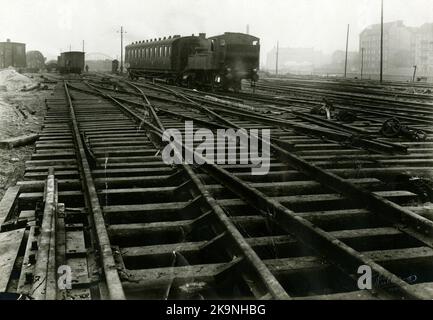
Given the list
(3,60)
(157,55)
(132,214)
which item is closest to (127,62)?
(157,55)

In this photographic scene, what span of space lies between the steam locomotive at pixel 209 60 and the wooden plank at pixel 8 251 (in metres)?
18.2

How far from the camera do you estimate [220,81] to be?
70.7 feet

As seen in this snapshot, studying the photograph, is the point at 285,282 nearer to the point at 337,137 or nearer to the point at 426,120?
the point at 337,137

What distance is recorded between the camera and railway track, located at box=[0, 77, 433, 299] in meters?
2.93

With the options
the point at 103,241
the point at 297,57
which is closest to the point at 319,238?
the point at 103,241

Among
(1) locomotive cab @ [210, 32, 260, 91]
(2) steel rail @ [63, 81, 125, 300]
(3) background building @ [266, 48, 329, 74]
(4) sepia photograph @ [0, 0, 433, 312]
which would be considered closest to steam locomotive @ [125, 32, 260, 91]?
(1) locomotive cab @ [210, 32, 260, 91]

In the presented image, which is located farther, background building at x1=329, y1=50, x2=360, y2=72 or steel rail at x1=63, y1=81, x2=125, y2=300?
background building at x1=329, y1=50, x2=360, y2=72

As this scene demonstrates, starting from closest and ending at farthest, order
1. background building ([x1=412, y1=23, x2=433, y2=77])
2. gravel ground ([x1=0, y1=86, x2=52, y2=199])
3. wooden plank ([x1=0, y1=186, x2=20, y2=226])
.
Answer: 1. wooden plank ([x1=0, y1=186, x2=20, y2=226])
2. gravel ground ([x1=0, y1=86, x2=52, y2=199])
3. background building ([x1=412, y1=23, x2=433, y2=77])

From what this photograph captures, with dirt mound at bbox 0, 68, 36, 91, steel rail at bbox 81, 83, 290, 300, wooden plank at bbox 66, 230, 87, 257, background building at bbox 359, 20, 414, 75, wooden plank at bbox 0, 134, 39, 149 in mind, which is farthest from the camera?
background building at bbox 359, 20, 414, 75

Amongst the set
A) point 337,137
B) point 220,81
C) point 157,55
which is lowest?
point 337,137

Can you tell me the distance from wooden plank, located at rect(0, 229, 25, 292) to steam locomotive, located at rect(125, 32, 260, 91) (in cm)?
1824

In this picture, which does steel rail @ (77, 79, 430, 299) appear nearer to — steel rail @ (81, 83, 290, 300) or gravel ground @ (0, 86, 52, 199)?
steel rail @ (81, 83, 290, 300)

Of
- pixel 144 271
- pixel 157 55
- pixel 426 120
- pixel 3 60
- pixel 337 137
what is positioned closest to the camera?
pixel 144 271
